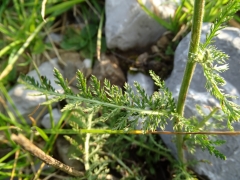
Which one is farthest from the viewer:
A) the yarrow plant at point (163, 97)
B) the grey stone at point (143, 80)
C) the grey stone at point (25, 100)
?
the grey stone at point (25, 100)

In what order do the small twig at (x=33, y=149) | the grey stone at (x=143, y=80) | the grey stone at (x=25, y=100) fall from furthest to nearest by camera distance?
the grey stone at (x=25, y=100) < the grey stone at (x=143, y=80) < the small twig at (x=33, y=149)

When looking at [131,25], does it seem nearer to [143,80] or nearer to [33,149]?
[143,80]

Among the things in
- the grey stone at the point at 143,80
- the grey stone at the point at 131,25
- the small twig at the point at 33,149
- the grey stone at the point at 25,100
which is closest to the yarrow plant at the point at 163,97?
the small twig at the point at 33,149

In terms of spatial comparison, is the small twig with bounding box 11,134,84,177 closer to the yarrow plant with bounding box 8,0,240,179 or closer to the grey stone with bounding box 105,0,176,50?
the yarrow plant with bounding box 8,0,240,179

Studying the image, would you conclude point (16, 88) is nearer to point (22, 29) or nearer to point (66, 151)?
point (22, 29)

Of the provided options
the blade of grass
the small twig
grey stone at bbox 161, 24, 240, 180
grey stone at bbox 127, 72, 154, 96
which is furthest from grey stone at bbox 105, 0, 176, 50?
the small twig

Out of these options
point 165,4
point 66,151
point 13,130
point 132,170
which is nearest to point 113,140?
point 132,170

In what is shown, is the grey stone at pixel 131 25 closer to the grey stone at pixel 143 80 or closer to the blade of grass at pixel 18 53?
the grey stone at pixel 143 80

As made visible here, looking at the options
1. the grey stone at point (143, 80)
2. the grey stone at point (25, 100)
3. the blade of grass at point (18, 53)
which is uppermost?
the blade of grass at point (18, 53)

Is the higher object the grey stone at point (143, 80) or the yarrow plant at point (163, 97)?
the yarrow plant at point (163, 97)
